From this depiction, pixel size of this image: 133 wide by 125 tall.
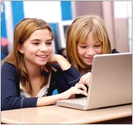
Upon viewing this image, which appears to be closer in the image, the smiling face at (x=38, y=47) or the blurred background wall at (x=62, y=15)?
the smiling face at (x=38, y=47)

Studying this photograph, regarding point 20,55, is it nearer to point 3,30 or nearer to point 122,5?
point 3,30

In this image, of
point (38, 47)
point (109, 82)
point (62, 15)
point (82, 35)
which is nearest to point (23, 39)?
point (38, 47)

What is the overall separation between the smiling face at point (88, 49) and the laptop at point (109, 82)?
1.48 feet

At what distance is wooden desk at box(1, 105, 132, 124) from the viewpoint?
3.71 feet

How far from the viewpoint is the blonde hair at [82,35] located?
1.72 m

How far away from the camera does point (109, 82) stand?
4.11 ft

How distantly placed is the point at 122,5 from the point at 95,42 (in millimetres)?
2071

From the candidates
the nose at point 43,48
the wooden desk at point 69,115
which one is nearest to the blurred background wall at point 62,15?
the nose at point 43,48

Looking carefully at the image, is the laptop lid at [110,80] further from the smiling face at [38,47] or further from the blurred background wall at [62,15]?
the blurred background wall at [62,15]

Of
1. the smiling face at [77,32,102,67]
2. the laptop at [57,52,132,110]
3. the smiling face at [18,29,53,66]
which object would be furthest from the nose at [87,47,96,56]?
the laptop at [57,52,132,110]

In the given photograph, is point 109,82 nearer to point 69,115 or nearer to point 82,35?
point 69,115

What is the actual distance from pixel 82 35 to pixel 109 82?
0.50 m

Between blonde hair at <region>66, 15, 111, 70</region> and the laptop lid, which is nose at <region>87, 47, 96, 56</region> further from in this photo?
the laptop lid

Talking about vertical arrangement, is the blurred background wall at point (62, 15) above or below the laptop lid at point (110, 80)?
above
